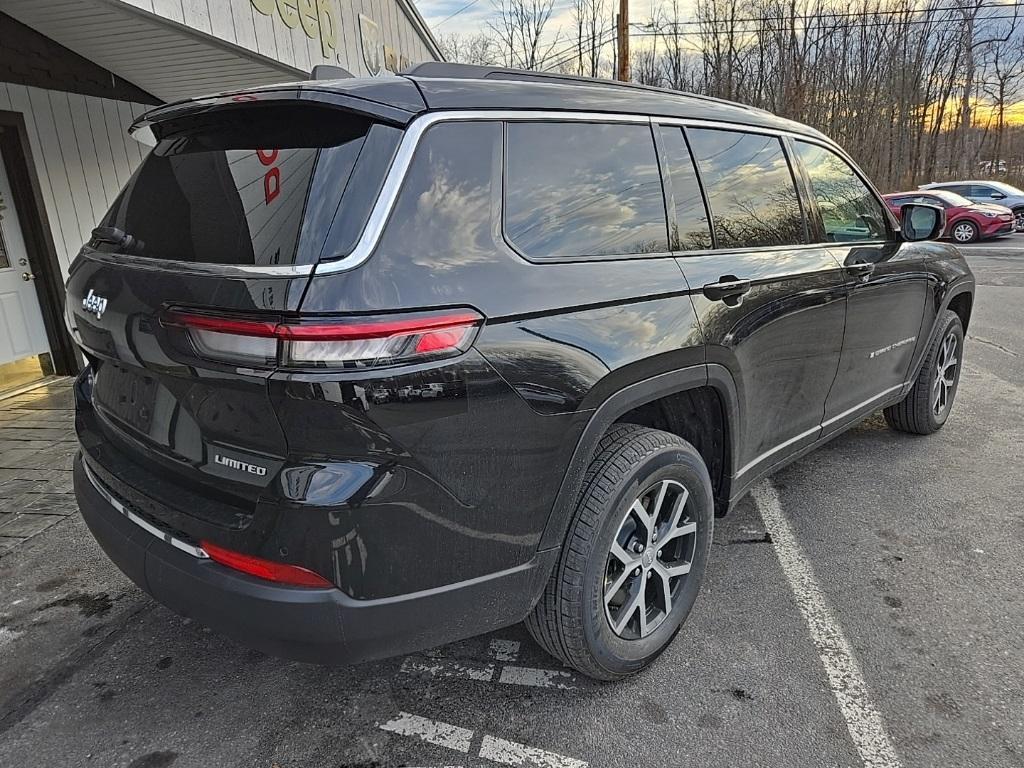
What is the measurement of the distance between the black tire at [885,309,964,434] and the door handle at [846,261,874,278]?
130 centimetres

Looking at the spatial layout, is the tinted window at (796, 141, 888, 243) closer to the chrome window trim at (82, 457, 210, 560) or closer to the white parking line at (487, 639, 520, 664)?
the white parking line at (487, 639, 520, 664)

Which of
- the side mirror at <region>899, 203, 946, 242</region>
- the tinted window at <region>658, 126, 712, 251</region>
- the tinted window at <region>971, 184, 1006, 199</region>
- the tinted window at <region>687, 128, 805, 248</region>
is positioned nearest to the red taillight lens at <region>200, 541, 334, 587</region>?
the tinted window at <region>658, 126, 712, 251</region>

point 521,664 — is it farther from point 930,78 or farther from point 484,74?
point 930,78

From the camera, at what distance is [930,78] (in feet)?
110

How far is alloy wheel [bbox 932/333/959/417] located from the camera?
15.3 feet

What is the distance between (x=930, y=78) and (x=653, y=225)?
128 feet

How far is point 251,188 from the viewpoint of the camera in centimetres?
190

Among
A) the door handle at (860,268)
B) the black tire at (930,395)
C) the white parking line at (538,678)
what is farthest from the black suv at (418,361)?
the black tire at (930,395)

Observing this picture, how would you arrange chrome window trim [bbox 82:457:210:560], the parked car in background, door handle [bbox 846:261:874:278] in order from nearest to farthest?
chrome window trim [bbox 82:457:210:560]
door handle [bbox 846:261:874:278]
the parked car in background

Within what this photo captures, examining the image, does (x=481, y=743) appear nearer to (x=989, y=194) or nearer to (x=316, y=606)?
(x=316, y=606)

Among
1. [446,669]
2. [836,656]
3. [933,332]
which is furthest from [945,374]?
[446,669]

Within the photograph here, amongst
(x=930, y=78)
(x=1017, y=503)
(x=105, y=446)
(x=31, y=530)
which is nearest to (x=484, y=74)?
(x=105, y=446)

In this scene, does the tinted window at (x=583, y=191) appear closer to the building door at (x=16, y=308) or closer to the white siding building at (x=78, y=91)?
the white siding building at (x=78, y=91)

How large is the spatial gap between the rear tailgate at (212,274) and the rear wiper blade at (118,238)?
0.04 feet
